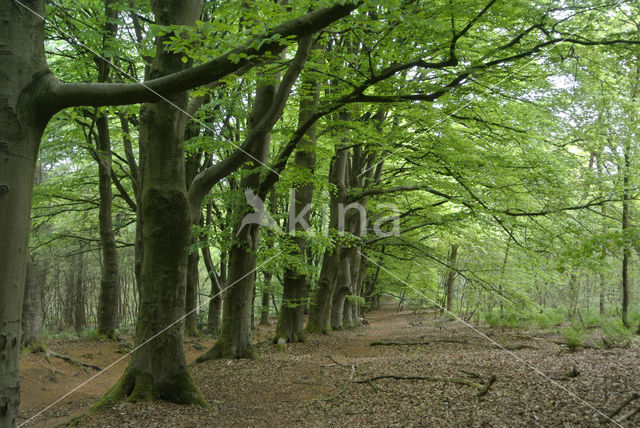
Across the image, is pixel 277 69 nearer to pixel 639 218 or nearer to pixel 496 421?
pixel 496 421

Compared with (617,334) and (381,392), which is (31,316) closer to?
(381,392)

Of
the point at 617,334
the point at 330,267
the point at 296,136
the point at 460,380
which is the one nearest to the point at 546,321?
the point at 617,334

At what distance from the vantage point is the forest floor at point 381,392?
4500 mm

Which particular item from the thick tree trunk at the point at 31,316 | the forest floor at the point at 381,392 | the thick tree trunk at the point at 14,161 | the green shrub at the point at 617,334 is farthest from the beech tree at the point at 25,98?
the green shrub at the point at 617,334

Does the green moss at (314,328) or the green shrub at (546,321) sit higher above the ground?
the green shrub at (546,321)

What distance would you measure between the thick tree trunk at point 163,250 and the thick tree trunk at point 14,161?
2.26 metres

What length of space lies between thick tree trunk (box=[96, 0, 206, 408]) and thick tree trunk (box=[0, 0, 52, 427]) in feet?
7.43

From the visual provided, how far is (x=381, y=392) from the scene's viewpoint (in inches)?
241

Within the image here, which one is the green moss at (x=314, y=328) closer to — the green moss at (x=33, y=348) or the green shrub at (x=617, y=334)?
the green moss at (x=33, y=348)

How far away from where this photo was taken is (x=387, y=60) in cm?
748

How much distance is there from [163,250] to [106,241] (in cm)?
797

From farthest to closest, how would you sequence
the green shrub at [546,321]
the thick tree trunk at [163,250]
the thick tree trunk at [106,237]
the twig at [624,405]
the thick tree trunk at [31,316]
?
the green shrub at [546,321] → the thick tree trunk at [106,237] → the thick tree trunk at [31,316] → the thick tree trunk at [163,250] → the twig at [624,405]

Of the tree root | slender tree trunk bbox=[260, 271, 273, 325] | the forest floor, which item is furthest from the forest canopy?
slender tree trunk bbox=[260, 271, 273, 325]

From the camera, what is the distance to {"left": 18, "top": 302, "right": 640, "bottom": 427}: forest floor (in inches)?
177
